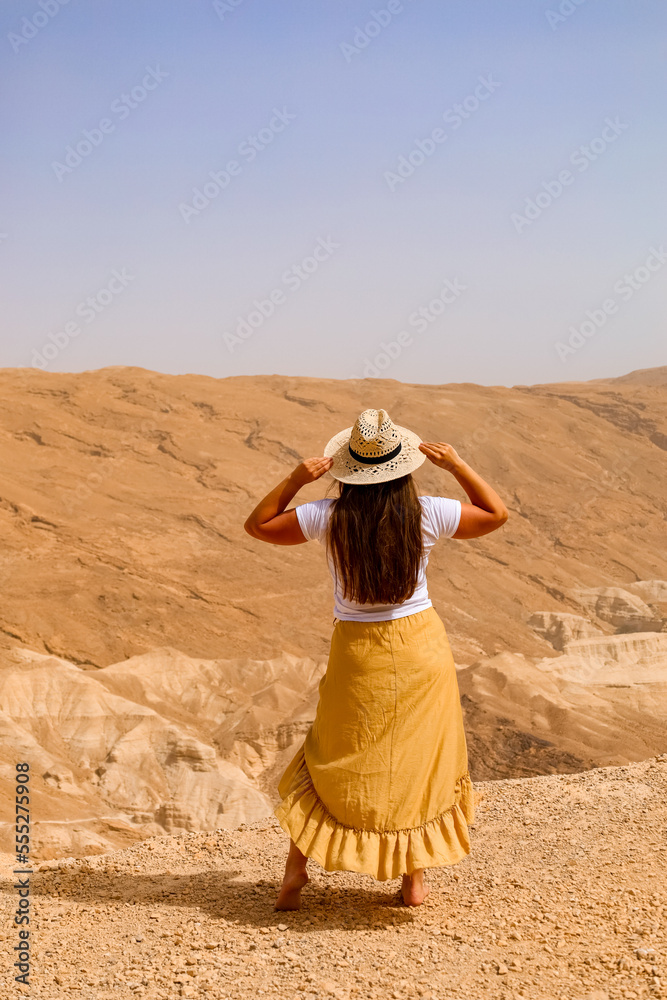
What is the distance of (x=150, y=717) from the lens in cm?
1066

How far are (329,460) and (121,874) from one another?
2.33m

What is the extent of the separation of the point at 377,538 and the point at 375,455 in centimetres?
25

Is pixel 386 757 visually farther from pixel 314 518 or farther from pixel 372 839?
pixel 314 518

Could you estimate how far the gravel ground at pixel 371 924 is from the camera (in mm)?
2488

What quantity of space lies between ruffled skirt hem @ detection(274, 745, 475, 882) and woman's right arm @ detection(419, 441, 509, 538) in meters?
0.86

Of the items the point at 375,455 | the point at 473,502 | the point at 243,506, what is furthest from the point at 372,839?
the point at 243,506

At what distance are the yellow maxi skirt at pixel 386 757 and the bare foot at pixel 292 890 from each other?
221mm

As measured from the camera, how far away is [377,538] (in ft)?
8.54

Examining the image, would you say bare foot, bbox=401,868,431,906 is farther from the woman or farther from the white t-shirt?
the white t-shirt

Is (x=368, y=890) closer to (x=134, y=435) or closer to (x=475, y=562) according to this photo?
(x=475, y=562)

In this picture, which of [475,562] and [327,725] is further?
[475,562]

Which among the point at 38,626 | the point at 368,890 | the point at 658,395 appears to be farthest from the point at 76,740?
the point at 658,395

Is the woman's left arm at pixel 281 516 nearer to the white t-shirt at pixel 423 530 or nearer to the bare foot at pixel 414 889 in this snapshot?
the white t-shirt at pixel 423 530

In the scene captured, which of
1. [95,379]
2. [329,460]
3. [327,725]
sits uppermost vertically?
[95,379]
